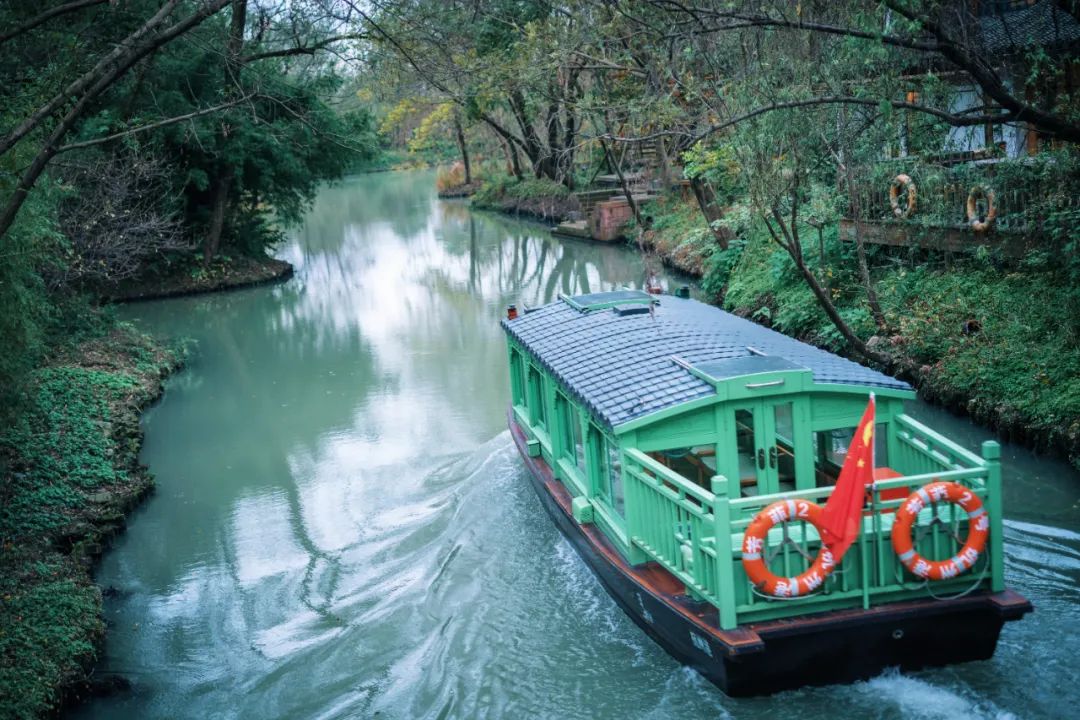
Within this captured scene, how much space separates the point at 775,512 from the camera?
6.04m

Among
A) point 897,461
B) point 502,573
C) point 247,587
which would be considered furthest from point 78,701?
point 897,461

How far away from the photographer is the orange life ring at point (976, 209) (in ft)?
43.5

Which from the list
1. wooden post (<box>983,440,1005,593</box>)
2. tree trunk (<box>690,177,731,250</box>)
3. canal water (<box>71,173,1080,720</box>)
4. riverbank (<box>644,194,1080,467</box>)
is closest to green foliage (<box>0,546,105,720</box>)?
canal water (<box>71,173,1080,720</box>)

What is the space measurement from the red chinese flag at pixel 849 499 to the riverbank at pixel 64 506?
5256 mm

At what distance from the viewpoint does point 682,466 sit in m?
7.88

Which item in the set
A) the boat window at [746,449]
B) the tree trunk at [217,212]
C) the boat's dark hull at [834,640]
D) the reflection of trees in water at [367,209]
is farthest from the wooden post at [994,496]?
the reflection of trees in water at [367,209]

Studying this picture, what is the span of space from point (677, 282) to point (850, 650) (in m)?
17.6

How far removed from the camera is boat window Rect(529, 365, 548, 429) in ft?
34.9

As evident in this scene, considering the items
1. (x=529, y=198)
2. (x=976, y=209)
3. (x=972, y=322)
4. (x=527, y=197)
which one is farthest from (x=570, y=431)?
(x=527, y=197)

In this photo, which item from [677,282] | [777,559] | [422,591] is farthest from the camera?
[677,282]

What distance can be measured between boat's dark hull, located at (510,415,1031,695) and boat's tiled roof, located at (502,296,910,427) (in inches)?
55.4

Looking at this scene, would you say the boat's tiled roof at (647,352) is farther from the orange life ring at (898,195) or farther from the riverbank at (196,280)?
the riverbank at (196,280)

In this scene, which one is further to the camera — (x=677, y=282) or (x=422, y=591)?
(x=677, y=282)

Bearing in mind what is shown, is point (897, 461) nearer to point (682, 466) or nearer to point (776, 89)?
point (682, 466)
